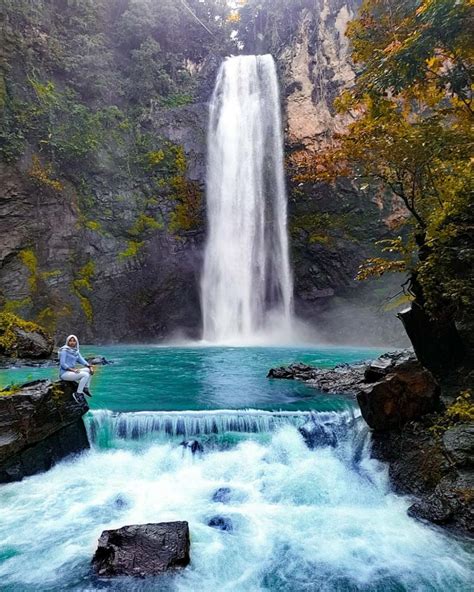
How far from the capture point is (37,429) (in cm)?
741

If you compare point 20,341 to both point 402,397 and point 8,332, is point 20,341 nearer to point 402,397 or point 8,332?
point 8,332

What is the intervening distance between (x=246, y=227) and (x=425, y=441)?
75.0ft

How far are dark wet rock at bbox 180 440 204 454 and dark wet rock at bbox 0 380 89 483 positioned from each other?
196cm

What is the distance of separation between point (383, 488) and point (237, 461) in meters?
2.54

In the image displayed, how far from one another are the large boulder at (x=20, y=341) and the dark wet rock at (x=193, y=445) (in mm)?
11500

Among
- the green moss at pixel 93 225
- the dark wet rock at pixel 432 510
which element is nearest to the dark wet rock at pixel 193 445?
the dark wet rock at pixel 432 510

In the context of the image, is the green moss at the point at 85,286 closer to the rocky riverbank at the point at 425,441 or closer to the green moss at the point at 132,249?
the green moss at the point at 132,249

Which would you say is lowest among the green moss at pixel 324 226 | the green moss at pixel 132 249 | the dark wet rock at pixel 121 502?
the dark wet rock at pixel 121 502

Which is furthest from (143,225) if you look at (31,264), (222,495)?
(222,495)

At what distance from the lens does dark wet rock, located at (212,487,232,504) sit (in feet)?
21.8

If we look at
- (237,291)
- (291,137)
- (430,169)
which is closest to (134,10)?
(291,137)

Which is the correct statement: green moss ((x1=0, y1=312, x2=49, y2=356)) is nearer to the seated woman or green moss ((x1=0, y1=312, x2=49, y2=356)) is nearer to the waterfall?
the seated woman

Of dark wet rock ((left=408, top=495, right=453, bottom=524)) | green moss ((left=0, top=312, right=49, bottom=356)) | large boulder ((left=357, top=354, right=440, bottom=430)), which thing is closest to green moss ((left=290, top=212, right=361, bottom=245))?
green moss ((left=0, top=312, right=49, bottom=356))

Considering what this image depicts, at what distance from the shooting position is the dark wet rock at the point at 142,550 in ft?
15.7
